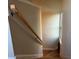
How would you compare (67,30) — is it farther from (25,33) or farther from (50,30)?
(50,30)

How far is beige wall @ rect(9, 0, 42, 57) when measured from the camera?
397 centimetres

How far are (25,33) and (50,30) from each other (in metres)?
4.51

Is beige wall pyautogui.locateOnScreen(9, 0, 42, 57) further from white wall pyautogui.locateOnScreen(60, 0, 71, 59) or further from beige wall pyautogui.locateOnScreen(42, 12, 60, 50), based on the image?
beige wall pyautogui.locateOnScreen(42, 12, 60, 50)

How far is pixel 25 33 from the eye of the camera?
445 cm

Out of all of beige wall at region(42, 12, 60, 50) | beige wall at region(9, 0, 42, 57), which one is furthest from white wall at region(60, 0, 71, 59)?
beige wall at region(42, 12, 60, 50)

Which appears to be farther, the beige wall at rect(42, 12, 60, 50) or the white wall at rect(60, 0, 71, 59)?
the beige wall at rect(42, 12, 60, 50)

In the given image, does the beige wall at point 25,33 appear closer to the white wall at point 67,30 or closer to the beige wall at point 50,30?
the white wall at point 67,30

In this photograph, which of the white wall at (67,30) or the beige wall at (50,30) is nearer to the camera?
the white wall at (67,30)

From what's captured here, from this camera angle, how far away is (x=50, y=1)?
7.20m

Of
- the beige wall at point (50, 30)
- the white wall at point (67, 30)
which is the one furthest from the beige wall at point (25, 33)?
the beige wall at point (50, 30)

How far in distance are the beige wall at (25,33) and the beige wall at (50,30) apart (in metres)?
3.00

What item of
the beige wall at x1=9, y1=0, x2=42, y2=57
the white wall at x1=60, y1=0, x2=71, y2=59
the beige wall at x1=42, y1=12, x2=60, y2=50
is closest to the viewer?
the white wall at x1=60, y1=0, x2=71, y2=59

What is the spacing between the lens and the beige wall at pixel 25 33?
156 inches

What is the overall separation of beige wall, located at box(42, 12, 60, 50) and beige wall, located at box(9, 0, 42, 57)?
3.00 meters
